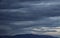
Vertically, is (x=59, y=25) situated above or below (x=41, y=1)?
below

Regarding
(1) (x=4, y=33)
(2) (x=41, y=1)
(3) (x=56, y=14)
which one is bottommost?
(1) (x=4, y=33)

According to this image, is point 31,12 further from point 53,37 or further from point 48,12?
point 53,37

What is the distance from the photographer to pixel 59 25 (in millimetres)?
1444

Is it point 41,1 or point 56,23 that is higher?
point 41,1

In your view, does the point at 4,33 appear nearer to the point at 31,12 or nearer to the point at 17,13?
the point at 17,13

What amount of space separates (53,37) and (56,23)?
178 millimetres

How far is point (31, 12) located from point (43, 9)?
0.15 m

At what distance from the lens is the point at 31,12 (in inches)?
57.0

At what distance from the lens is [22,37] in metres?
1.48

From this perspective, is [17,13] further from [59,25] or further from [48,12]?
[59,25]

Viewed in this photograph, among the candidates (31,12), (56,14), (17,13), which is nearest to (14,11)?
(17,13)

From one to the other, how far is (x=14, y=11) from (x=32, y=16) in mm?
229

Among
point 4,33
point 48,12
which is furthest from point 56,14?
point 4,33

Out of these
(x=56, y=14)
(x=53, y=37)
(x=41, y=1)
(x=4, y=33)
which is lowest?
(x=53, y=37)
